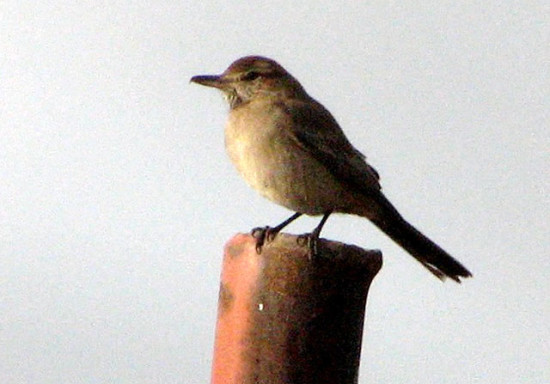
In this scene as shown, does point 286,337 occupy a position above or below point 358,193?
below

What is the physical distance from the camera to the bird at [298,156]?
33.3ft

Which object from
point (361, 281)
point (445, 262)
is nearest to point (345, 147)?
point (445, 262)

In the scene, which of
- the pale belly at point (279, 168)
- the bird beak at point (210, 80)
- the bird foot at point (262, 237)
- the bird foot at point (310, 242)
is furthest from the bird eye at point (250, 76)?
the bird foot at point (310, 242)

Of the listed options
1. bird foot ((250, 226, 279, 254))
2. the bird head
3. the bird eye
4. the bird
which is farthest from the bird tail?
bird foot ((250, 226, 279, 254))

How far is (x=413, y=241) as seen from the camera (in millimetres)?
10812

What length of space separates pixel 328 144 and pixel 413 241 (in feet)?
3.30

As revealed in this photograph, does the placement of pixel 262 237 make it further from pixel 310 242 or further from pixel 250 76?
pixel 250 76

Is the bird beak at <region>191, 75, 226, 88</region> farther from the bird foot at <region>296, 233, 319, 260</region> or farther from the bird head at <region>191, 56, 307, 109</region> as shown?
the bird foot at <region>296, 233, 319, 260</region>

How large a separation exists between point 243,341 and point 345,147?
13.6ft

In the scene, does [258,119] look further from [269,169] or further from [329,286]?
[329,286]

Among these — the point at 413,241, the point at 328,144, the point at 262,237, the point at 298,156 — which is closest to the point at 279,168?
the point at 298,156

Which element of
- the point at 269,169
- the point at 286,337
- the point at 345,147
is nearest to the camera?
the point at 286,337

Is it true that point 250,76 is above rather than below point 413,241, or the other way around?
above

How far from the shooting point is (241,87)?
36.2ft
